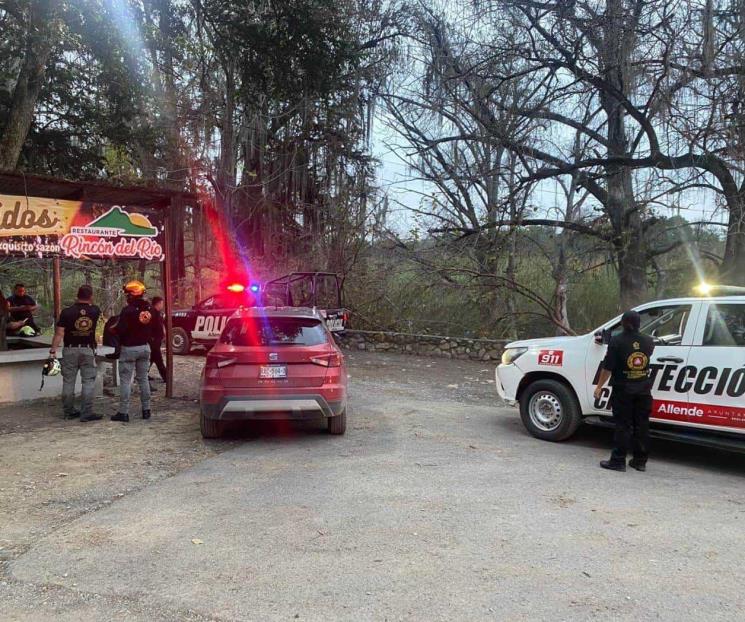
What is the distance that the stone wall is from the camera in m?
14.9

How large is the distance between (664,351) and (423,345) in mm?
9694

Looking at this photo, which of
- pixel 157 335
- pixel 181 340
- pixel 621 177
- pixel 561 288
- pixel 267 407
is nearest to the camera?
pixel 267 407

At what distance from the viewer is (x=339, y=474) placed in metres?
5.67

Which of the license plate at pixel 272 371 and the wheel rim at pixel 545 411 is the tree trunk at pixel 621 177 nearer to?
the wheel rim at pixel 545 411

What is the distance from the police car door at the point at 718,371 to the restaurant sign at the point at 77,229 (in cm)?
776

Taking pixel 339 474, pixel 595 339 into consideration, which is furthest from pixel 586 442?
pixel 339 474

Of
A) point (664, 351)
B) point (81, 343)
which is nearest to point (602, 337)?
point (664, 351)

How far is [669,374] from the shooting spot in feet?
20.7

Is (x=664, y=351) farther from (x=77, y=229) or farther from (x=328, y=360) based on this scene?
(x=77, y=229)

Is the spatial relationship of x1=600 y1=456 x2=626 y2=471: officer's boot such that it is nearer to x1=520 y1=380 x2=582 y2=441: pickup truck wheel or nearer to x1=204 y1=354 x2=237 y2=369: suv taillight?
x1=520 y1=380 x2=582 y2=441: pickup truck wheel

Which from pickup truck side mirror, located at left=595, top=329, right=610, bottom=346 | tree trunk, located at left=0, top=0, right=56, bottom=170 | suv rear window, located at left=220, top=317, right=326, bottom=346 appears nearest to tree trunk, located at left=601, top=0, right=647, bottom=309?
pickup truck side mirror, located at left=595, top=329, right=610, bottom=346

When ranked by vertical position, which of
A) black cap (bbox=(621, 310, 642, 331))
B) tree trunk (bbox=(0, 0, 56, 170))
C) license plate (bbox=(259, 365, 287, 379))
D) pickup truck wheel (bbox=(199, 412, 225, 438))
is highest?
tree trunk (bbox=(0, 0, 56, 170))

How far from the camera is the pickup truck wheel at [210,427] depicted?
6.95m

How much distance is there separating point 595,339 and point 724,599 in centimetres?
375
